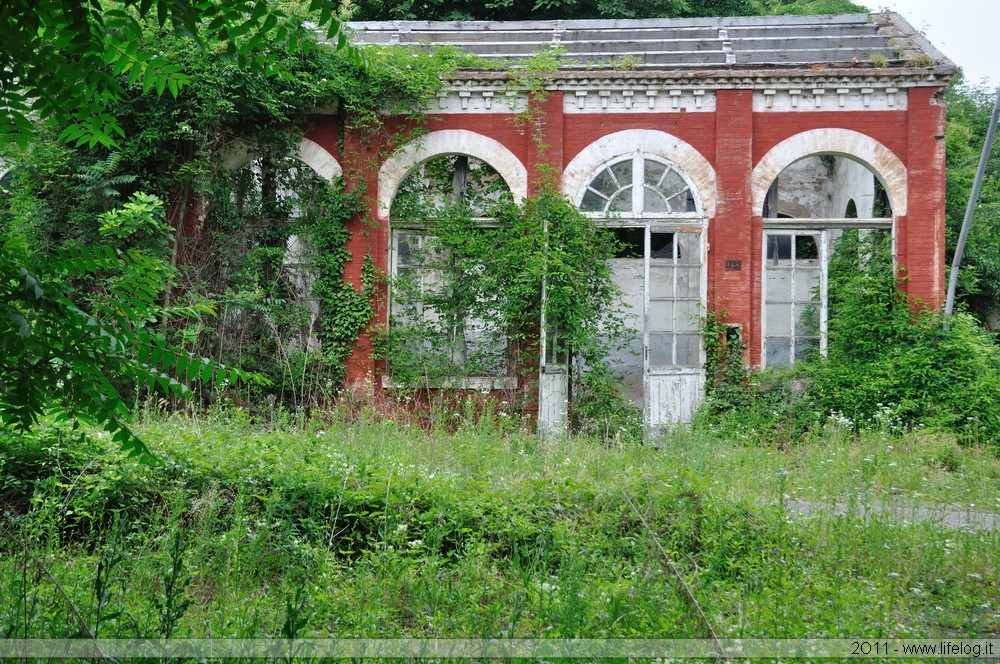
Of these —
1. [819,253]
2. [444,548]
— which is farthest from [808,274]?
[444,548]

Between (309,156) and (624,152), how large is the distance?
4.51m

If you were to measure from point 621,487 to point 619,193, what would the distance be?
21.8ft

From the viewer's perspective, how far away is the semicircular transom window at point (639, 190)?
1160cm

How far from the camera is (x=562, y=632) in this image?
3789 mm

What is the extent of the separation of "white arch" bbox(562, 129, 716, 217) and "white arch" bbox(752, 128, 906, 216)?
94 cm

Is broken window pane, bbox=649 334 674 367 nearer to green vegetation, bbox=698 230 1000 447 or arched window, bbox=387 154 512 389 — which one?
green vegetation, bbox=698 230 1000 447

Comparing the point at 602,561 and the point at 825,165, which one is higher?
the point at 825,165

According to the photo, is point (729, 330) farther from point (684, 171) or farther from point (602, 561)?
point (602, 561)

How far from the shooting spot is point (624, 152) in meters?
11.6

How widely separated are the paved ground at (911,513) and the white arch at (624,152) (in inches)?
240

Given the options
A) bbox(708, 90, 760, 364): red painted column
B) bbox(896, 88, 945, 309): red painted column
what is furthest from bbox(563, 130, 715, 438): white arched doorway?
bbox(896, 88, 945, 309): red painted column

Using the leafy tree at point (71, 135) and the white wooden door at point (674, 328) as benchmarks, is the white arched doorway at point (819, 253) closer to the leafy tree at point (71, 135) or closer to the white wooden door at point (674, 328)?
the white wooden door at point (674, 328)

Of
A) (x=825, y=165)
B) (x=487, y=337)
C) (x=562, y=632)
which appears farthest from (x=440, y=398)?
(x=825, y=165)

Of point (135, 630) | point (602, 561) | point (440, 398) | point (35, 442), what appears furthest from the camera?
point (440, 398)
